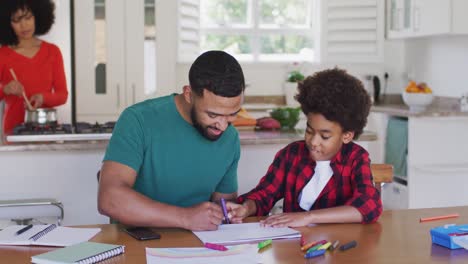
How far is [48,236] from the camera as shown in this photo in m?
1.75

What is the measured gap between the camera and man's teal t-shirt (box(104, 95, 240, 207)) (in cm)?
211

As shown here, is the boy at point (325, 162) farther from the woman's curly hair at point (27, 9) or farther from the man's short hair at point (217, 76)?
the woman's curly hair at point (27, 9)

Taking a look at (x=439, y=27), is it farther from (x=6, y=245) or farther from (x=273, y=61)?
(x=6, y=245)

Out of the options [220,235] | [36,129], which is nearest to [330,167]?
[220,235]

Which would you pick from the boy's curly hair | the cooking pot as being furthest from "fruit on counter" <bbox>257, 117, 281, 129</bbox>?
the boy's curly hair

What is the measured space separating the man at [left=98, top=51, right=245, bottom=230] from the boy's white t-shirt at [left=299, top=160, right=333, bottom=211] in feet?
0.88

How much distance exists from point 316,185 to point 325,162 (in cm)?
8

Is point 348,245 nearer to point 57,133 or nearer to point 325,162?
point 325,162

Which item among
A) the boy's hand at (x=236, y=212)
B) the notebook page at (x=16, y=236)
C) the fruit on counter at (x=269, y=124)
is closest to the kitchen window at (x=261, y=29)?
the fruit on counter at (x=269, y=124)

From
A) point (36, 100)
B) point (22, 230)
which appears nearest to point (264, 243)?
point (22, 230)

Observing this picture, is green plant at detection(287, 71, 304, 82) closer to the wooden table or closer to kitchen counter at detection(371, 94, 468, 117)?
kitchen counter at detection(371, 94, 468, 117)

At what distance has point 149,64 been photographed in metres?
5.06

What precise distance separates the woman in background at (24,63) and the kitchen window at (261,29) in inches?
70.4

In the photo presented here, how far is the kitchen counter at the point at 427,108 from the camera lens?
183 inches
